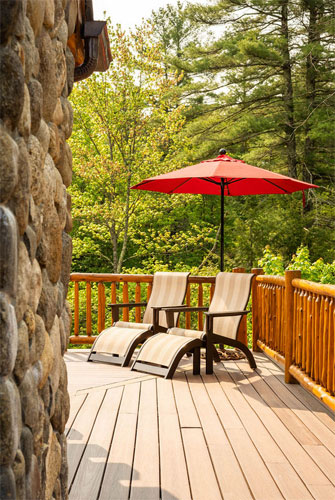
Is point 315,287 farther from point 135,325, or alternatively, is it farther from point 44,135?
point 44,135

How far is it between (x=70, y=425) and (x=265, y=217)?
12.2 metres

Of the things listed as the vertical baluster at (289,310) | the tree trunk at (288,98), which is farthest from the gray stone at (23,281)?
the tree trunk at (288,98)

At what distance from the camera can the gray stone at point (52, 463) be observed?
1.99 m

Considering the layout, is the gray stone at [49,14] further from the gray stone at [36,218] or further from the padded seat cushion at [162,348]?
the padded seat cushion at [162,348]

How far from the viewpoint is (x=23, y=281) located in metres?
1.59

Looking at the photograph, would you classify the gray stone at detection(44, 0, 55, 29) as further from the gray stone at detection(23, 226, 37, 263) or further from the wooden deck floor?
the wooden deck floor

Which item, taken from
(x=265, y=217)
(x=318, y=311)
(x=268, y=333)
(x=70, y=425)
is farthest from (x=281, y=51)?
(x=70, y=425)

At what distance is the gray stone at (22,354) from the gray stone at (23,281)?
4 cm

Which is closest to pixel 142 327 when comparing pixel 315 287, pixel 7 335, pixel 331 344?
pixel 315 287

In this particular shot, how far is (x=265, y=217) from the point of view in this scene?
1564 cm

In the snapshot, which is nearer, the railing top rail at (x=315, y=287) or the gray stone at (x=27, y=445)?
the gray stone at (x=27, y=445)

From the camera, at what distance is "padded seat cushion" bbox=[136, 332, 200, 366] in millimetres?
5586

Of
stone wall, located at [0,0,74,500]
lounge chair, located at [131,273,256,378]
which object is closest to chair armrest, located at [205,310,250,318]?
lounge chair, located at [131,273,256,378]

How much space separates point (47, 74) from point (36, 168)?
14.9 inches
